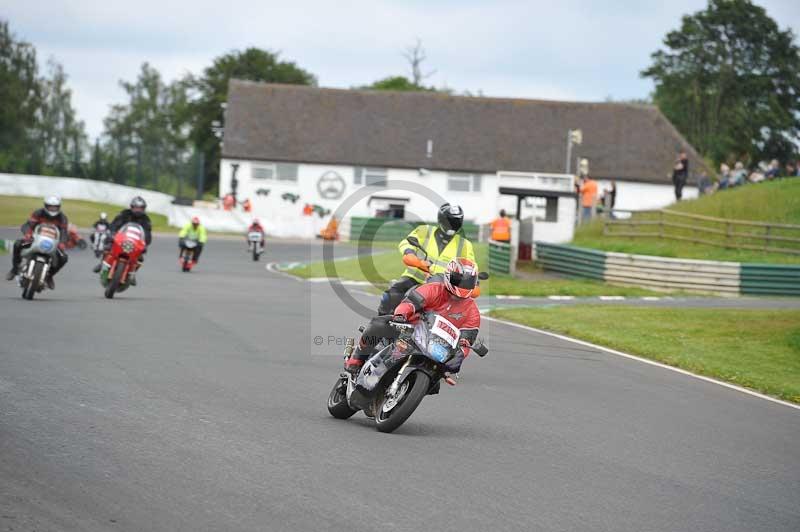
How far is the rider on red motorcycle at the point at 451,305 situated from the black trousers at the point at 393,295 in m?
1.58

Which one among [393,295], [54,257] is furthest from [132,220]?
[393,295]

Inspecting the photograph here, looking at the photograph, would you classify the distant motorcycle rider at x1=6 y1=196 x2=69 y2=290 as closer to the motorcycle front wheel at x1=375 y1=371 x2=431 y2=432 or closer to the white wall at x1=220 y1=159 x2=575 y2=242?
the motorcycle front wheel at x1=375 y1=371 x2=431 y2=432

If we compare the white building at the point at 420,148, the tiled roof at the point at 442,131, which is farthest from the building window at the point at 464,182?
the tiled roof at the point at 442,131

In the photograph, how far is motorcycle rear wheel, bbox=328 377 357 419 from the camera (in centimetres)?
977

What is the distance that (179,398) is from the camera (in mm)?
9977

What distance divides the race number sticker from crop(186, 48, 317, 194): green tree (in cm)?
7417

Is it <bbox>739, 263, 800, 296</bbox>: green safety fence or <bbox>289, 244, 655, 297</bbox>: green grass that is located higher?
<bbox>739, 263, 800, 296</bbox>: green safety fence

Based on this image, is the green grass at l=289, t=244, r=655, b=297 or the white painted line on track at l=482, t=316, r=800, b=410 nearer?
the white painted line on track at l=482, t=316, r=800, b=410

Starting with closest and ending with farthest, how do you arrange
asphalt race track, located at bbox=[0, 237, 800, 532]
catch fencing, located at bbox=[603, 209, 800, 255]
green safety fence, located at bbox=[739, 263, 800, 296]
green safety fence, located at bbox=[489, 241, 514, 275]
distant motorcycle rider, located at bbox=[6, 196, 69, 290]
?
asphalt race track, located at bbox=[0, 237, 800, 532] < distant motorcycle rider, located at bbox=[6, 196, 69, 290] < green safety fence, located at bbox=[739, 263, 800, 296] < green safety fence, located at bbox=[489, 241, 514, 275] < catch fencing, located at bbox=[603, 209, 800, 255]

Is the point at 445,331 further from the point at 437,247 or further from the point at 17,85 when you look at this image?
the point at 17,85

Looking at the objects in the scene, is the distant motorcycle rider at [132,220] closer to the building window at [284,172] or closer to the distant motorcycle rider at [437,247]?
the distant motorcycle rider at [437,247]

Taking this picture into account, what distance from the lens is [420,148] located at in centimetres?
7162

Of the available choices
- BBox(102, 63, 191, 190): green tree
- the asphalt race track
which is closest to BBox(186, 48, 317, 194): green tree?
BBox(102, 63, 191, 190): green tree

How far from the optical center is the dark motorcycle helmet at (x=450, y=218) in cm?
1162
